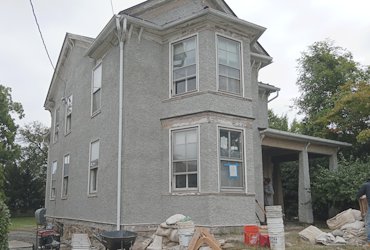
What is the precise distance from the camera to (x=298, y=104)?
26891mm

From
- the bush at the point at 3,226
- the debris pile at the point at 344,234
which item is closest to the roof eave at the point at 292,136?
the debris pile at the point at 344,234

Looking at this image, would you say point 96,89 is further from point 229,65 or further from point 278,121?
point 278,121

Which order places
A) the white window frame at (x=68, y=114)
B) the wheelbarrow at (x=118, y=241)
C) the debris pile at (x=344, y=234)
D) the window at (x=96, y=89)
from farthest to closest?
the white window frame at (x=68, y=114), the window at (x=96, y=89), the debris pile at (x=344, y=234), the wheelbarrow at (x=118, y=241)

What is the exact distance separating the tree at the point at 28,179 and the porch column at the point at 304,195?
2876 cm

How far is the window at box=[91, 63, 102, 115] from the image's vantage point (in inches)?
516

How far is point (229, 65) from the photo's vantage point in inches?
457

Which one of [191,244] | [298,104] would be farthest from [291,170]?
[191,244]

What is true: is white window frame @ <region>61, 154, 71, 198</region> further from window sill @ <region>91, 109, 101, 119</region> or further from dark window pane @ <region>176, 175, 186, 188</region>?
dark window pane @ <region>176, 175, 186, 188</region>

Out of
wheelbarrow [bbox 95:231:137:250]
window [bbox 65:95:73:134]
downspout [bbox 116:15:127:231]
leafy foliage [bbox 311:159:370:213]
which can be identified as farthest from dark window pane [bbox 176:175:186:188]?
window [bbox 65:95:73:134]

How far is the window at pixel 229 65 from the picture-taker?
37.5ft

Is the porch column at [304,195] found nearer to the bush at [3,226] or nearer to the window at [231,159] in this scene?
the window at [231,159]

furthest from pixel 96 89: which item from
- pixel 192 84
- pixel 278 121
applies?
pixel 278 121

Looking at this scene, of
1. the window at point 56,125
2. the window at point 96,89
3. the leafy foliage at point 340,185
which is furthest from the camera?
the window at point 56,125

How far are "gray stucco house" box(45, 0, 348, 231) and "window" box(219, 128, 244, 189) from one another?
0.10ft
